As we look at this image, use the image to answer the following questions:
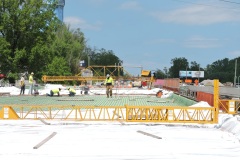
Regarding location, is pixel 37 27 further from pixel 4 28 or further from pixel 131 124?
pixel 131 124

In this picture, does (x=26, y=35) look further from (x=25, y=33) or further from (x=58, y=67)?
(x=58, y=67)

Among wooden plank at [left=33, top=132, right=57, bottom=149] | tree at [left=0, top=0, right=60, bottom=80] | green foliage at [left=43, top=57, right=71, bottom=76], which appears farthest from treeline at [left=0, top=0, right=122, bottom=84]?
wooden plank at [left=33, top=132, right=57, bottom=149]

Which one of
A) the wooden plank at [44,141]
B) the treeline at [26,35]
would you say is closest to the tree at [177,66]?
the treeline at [26,35]

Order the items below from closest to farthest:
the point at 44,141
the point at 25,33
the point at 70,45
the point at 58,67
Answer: the point at 44,141, the point at 25,33, the point at 58,67, the point at 70,45

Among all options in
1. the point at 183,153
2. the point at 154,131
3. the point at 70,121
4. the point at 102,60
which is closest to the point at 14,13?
the point at 70,121

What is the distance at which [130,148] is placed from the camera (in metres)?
9.36

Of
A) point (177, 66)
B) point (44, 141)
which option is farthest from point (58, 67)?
point (177, 66)

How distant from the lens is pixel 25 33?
4903 cm

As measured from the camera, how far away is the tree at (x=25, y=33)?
48.1 metres

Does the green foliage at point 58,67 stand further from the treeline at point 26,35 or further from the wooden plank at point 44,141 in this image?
the wooden plank at point 44,141

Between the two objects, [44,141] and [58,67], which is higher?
[58,67]

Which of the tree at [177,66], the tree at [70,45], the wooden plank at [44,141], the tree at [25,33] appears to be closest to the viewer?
the wooden plank at [44,141]

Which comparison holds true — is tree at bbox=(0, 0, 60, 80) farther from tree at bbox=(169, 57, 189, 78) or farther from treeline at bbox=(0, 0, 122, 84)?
tree at bbox=(169, 57, 189, 78)

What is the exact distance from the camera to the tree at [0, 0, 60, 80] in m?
48.1
